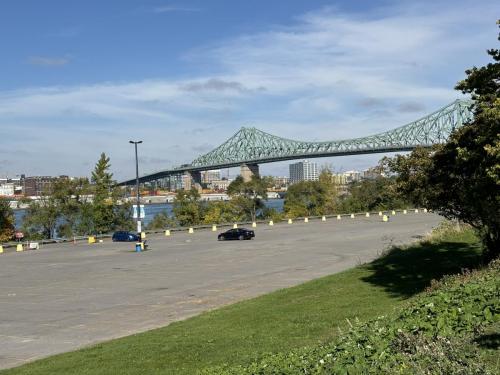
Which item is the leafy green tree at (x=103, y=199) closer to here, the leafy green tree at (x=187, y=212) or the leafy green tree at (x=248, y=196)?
the leafy green tree at (x=187, y=212)

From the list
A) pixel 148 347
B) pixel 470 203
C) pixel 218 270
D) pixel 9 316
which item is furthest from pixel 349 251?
pixel 148 347

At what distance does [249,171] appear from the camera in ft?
400

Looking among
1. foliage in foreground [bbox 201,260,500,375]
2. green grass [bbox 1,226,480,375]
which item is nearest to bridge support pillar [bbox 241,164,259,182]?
green grass [bbox 1,226,480,375]

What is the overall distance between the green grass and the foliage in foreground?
5.65ft

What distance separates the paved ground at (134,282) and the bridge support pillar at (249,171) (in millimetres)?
70096

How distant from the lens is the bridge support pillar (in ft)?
385

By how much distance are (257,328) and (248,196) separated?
75.8 metres

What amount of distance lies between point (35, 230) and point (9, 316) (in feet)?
185

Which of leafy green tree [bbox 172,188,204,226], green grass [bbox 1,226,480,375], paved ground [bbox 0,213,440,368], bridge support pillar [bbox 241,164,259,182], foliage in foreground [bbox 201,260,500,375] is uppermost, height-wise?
bridge support pillar [bbox 241,164,259,182]

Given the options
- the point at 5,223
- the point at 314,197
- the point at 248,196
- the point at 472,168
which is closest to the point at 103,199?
the point at 5,223

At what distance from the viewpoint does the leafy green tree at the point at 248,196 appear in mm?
88000

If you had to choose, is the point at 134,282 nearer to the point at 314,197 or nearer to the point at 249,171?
the point at 314,197

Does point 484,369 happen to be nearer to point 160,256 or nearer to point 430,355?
point 430,355

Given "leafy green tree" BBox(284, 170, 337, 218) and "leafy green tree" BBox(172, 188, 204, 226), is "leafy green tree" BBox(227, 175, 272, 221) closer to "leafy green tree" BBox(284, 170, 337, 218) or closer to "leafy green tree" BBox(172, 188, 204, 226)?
"leafy green tree" BBox(284, 170, 337, 218)
